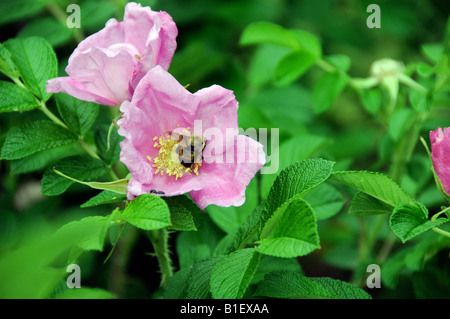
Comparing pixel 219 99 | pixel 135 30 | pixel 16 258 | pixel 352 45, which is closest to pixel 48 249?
pixel 16 258

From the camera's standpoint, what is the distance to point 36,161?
137cm

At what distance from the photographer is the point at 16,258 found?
845 mm

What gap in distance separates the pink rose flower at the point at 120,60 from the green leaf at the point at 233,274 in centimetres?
44

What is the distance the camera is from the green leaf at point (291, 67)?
179 cm

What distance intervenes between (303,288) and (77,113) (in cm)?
72

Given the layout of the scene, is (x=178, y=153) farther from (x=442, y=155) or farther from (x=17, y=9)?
(x=17, y=9)

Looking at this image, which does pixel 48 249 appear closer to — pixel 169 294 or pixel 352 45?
pixel 169 294

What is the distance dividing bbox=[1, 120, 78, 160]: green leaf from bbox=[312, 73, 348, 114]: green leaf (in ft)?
2.84

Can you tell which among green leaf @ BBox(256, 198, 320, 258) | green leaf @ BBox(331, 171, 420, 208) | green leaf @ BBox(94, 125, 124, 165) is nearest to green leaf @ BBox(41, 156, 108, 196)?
green leaf @ BBox(94, 125, 124, 165)

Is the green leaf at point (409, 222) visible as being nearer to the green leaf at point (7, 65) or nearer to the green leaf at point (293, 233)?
the green leaf at point (293, 233)

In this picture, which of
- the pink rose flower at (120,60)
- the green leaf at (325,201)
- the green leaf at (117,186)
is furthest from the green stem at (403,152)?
the green leaf at (117,186)

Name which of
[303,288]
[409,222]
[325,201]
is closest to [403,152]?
[325,201]

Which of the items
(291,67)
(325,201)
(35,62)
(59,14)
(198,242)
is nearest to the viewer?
(35,62)

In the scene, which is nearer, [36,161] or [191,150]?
[191,150]
